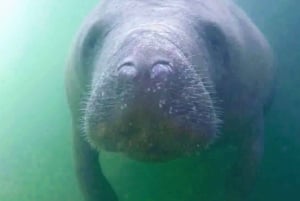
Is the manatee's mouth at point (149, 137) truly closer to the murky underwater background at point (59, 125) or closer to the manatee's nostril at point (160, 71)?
the manatee's nostril at point (160, 71)

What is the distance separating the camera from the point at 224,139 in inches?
200

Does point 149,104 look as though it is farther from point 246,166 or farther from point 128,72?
point 246,166

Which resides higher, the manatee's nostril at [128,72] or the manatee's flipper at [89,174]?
the manatee's nostril at [128,72]

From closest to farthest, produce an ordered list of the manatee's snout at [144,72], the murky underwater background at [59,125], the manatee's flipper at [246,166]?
the manatee's snout at [144,72] < the manatee's flipper at [246,166] < the murky underwater background at [59,125]

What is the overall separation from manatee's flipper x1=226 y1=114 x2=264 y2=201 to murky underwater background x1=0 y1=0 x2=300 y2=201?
1288mm

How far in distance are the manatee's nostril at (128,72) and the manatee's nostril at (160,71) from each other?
96 mm

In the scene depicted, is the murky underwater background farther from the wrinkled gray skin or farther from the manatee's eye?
the manatee's eye

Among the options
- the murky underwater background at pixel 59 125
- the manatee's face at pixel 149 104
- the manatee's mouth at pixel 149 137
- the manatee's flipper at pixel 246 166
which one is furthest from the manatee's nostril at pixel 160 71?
the murky underwater background at pixel 59 125

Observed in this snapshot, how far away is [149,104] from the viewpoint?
3131mm

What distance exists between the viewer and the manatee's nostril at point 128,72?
10.3 ft

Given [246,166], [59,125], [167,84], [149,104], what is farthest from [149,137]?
[59,125]

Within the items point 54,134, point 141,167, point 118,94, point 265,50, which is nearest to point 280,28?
point 265,50

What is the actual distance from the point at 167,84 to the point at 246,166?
221cm

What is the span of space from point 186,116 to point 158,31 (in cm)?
57
